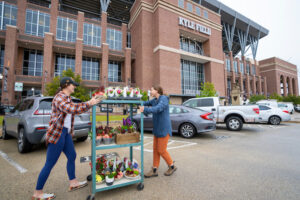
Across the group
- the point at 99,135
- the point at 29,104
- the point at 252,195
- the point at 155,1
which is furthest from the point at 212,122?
the point at 155,1

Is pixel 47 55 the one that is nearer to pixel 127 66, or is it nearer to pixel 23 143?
pixel 127 66

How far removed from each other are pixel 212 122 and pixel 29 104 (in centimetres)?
726

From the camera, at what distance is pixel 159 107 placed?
264 centimetres

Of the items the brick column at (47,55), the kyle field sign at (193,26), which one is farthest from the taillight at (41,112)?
the kyle field sign at (193,26)

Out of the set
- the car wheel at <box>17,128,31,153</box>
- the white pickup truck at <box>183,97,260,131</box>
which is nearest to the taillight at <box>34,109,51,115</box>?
the car wheel at <box>17,128,31,153</box>

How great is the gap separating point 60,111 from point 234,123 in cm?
929

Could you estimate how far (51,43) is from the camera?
23.6 metres

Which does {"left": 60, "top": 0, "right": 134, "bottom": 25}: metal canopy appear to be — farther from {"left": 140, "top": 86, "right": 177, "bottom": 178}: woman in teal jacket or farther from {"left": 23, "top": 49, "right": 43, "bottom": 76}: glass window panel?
{"left": 140, "top": 86, "right": 177, "bottom": 178}: woman in teal jacket

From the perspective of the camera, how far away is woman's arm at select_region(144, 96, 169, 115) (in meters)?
2.60

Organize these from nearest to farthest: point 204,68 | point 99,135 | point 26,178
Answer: point 99,135, point 26,178, point 204,68

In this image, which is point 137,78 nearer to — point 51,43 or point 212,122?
point 51,43

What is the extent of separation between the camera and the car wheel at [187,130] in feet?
21.8

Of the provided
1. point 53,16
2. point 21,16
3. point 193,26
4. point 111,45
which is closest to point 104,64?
point 111,45

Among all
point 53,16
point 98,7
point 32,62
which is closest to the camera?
point 32,62
